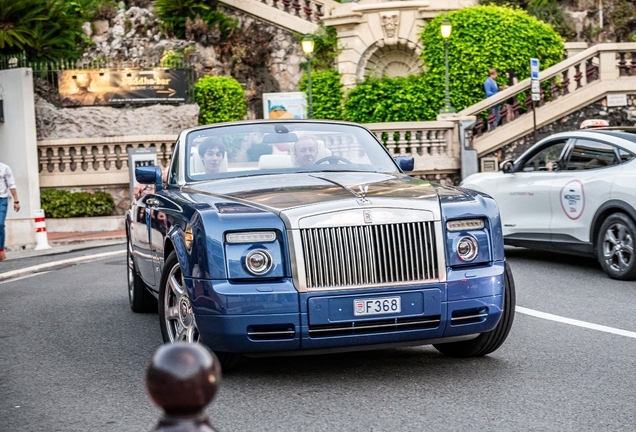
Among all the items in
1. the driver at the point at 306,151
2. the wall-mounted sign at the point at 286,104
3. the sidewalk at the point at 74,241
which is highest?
the wall-mounted sign at the point at 286,104

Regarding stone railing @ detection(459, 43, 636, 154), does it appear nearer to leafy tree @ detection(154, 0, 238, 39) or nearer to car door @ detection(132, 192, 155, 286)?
leafy tree @ detection(154, 0, 238, 39)

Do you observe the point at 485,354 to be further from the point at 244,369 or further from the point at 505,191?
the point at 505,191

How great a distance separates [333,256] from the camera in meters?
5.71

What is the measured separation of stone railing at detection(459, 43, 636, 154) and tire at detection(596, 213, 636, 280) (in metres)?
15.9

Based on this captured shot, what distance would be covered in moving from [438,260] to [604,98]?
2135 centimetres

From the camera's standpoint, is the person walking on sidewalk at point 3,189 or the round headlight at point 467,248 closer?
the round headlight at point 467,248

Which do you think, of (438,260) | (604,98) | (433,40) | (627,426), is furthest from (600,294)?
(433,40)

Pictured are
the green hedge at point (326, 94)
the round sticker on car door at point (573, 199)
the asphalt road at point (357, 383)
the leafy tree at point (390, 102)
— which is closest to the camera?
the asphalt road at point (357, 383)

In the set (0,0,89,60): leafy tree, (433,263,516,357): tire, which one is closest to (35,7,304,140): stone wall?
(0,0,89,60): leafy tree

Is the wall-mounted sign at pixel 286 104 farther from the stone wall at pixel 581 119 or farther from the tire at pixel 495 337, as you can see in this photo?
the tire at pixel 495 337

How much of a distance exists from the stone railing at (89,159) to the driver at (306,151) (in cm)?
1742

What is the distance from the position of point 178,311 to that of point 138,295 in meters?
2.99

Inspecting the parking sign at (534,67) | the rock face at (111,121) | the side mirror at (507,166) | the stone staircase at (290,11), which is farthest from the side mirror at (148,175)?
the stone staircase at (290,11)

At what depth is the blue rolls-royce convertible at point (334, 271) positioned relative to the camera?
222 inches
